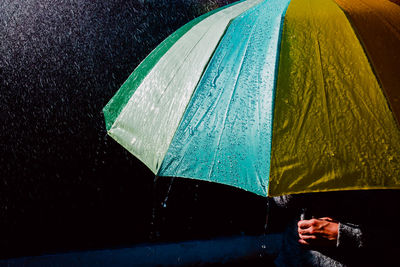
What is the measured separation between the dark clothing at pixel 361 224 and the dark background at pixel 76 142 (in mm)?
2685

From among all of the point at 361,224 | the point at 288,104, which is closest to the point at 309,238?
the point at 361,224

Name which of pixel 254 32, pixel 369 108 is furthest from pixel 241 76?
pixel 369 108

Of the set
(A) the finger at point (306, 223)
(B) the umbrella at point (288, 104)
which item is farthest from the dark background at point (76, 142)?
(A) the finger at point (306, 223)

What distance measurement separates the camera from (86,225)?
392 centimetres

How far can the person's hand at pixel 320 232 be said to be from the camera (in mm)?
1498

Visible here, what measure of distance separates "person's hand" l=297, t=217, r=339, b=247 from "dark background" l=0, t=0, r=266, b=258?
2650 mm

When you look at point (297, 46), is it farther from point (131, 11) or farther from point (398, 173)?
point (131, 11)

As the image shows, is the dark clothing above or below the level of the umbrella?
below

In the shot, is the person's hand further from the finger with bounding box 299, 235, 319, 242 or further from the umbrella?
the umbrella

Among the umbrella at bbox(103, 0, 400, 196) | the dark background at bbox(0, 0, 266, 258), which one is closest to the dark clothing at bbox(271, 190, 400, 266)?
the umbrella at bbox(103, 0, 400, 196)

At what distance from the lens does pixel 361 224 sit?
146 centimetres

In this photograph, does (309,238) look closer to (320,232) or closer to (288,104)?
(320,232)

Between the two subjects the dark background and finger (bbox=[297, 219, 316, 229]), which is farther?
the dark background

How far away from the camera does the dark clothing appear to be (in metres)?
1.42
